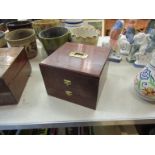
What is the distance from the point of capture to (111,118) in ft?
1.42

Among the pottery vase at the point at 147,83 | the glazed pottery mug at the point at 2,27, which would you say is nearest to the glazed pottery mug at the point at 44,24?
the glazed pottery mug at the point at 2,27

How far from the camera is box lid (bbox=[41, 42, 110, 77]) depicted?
41 centimetres

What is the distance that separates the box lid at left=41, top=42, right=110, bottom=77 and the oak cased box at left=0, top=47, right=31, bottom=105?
0.31ft

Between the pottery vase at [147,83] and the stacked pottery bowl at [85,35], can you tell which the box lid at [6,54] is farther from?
the pottery vase at [147,83]

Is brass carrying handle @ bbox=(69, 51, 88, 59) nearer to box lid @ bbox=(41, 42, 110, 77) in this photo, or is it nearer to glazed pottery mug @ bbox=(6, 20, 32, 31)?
box lid @ bbox=(41, 42, 110, 77)

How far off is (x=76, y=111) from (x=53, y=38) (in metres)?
0.26

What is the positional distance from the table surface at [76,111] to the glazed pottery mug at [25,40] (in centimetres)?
16

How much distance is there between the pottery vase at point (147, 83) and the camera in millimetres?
419

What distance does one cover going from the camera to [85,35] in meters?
0.63

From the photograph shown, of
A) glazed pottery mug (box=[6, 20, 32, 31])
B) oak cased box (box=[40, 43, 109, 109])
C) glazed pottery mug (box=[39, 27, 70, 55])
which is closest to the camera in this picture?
oak cased box (box=[40, 43, 109, 109])

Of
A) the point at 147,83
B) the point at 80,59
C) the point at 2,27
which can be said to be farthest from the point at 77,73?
the point at 2,27

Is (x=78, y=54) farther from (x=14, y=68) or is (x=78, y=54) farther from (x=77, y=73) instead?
(x=14, y=68)

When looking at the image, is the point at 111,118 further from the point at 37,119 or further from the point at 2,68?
the point at 2,68

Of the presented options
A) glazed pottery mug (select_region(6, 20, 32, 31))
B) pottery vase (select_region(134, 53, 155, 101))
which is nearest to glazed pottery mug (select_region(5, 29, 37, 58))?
glazed pottery mug (select_region(6, 20, 32, 31))
